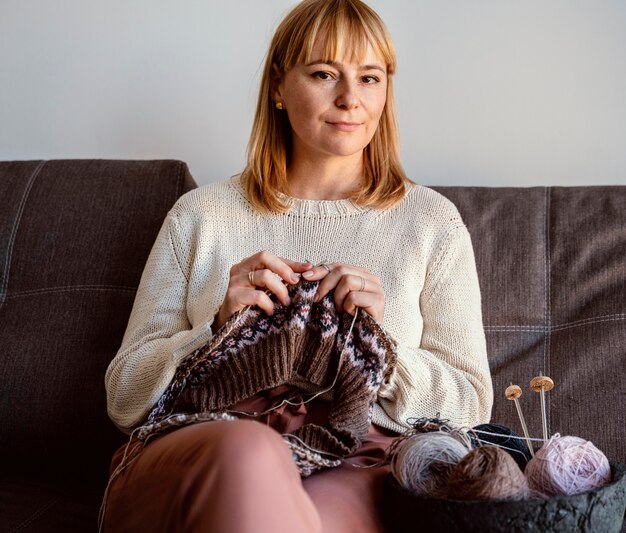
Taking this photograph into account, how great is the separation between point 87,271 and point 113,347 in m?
0.17

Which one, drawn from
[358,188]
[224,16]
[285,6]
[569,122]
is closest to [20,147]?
[224,16]

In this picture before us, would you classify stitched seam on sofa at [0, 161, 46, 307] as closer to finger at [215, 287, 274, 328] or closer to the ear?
the ear

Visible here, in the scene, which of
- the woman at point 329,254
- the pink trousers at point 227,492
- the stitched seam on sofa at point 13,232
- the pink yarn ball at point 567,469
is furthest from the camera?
the stitched seam on sofa at point 13,232

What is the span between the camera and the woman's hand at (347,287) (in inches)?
48.3

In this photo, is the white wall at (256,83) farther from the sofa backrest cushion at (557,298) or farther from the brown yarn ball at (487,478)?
the brown yarn ball at (487,478)

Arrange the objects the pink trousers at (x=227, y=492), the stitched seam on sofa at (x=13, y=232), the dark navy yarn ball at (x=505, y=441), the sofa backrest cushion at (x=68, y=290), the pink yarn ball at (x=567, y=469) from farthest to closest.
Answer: the stitched seam on sofa at (x=13, y=232) < the sofa backrest cushion at (x=68, y=290) < the dark navy yarn ball at (x=505, y=441) < the pink yarn ball at (x=567, y=469) < the pink trousers at (x=227, y=492)

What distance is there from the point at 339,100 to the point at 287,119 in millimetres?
213

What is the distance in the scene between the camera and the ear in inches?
62.6

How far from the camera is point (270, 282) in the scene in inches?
48.5

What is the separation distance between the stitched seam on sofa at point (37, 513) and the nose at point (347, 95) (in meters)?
0.81

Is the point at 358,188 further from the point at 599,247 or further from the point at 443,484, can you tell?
the point at 443,484

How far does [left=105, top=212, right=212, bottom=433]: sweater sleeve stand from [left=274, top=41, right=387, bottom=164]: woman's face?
0.31 m

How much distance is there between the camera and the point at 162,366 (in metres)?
1.32

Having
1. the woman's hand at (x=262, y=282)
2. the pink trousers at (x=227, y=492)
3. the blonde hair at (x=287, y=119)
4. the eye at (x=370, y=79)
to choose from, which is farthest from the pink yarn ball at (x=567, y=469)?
the eye at (x=370, y=79)
